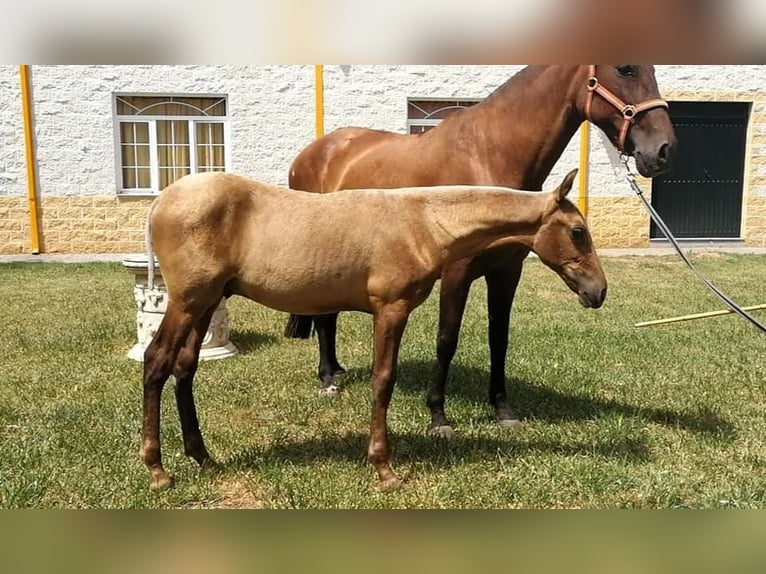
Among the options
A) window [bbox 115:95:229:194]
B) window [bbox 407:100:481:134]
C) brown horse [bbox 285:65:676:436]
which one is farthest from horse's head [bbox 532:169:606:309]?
window [bbox 115:95:229:194]

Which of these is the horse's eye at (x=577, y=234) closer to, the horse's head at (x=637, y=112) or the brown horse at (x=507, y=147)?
the brown horse at (x=507, y=147)

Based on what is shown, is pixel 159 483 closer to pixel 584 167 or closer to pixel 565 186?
pixel 565 186

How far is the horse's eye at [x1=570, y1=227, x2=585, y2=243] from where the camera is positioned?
10.8 feet

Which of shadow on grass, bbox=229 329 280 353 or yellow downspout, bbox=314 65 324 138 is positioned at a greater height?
yellow downspout, bbox=314 65 324 138

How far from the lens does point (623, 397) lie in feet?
16.2

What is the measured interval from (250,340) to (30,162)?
324 inches

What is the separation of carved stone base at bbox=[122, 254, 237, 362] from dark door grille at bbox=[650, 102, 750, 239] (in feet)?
35.9

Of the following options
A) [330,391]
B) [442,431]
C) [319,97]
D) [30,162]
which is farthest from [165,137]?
[442,431]

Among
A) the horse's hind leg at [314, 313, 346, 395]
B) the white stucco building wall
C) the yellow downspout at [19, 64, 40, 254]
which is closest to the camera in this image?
the horse's hind leg at [314, 313, 346, 395]

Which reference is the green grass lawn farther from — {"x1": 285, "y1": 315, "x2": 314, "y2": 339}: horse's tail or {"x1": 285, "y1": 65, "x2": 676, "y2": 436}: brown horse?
{"x1": 285, "y1": 65, "x2": 676, "y2": 436}: brown horse

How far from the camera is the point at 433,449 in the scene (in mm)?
3951
